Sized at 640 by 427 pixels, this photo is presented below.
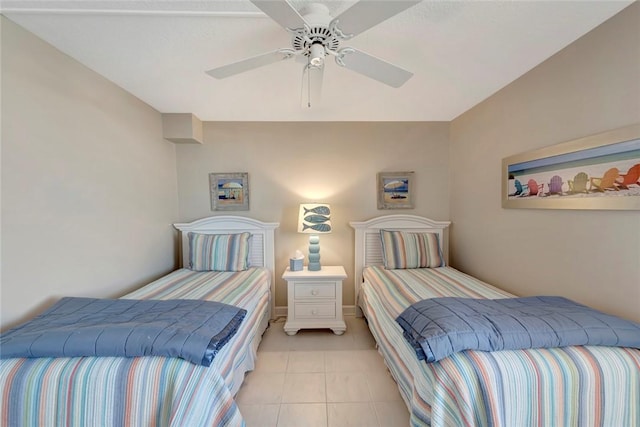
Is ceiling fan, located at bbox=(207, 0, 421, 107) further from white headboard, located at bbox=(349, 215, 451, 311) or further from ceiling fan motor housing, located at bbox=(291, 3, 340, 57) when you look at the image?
white headboard, located at bbox=(349, 215, 451, 311)

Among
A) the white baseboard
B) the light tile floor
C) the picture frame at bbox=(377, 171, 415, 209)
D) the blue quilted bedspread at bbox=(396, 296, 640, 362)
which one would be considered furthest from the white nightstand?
the blue quilted bedspread at bbox=(396, 296, 640, 362)

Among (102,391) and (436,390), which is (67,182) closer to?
(102,391)

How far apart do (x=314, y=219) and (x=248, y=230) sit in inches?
29.8

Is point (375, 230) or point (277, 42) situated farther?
point (375, 230)

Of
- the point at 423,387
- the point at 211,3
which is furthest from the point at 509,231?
the point at 211,3

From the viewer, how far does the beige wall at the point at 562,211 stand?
47.7 inches

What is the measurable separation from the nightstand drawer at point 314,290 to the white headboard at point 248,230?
0.44 m

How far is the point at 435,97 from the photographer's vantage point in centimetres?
212

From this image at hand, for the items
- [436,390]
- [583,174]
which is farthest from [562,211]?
[436,390]

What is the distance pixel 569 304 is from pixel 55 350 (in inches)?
95.6

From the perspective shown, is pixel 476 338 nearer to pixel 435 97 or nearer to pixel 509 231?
pixel 509 231

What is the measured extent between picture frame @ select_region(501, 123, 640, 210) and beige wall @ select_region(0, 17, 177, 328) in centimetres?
307

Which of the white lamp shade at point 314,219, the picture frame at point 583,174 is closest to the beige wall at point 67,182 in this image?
the white lamp shade at point 314,219

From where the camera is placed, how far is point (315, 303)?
2.32m
